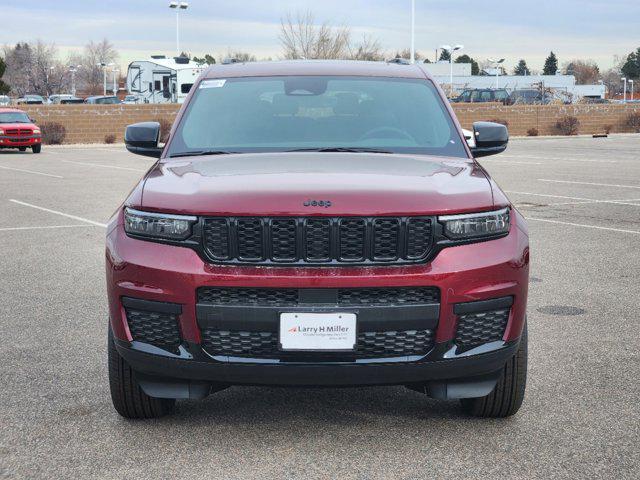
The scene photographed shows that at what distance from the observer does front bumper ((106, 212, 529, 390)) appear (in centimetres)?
390

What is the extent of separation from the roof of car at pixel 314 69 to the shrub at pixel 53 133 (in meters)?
36.8

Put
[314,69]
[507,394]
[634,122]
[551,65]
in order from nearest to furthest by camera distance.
→ [507,394] → [314,69] → [634,122] → [551,65]

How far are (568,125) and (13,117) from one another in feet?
88.4

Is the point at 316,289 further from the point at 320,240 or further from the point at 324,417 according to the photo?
the point at 324,417

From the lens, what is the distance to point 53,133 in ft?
135

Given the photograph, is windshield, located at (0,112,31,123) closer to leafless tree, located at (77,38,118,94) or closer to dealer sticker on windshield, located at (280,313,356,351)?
dealer sticker on windshield, located at (280,313,356,351)

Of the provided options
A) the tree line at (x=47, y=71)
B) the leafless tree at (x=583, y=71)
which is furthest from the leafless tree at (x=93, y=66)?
the leafless tree at (x=583, y=71)

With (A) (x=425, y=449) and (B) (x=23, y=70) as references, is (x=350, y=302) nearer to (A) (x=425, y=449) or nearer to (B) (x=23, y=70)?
(A) (x=425, y=449)

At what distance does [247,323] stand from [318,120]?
177cm

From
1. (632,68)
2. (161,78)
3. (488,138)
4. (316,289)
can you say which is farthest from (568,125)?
(632,68)

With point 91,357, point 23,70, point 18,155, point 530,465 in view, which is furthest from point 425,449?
point 23,70

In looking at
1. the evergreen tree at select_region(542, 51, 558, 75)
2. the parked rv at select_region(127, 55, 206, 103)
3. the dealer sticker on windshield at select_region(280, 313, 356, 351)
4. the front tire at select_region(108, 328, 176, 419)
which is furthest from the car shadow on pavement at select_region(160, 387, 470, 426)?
the evergreen tree at select_region(542, 51, 558, 75)

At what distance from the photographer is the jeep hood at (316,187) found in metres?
3.96

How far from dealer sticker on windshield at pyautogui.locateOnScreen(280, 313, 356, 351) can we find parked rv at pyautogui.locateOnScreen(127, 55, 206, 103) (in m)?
41.9
